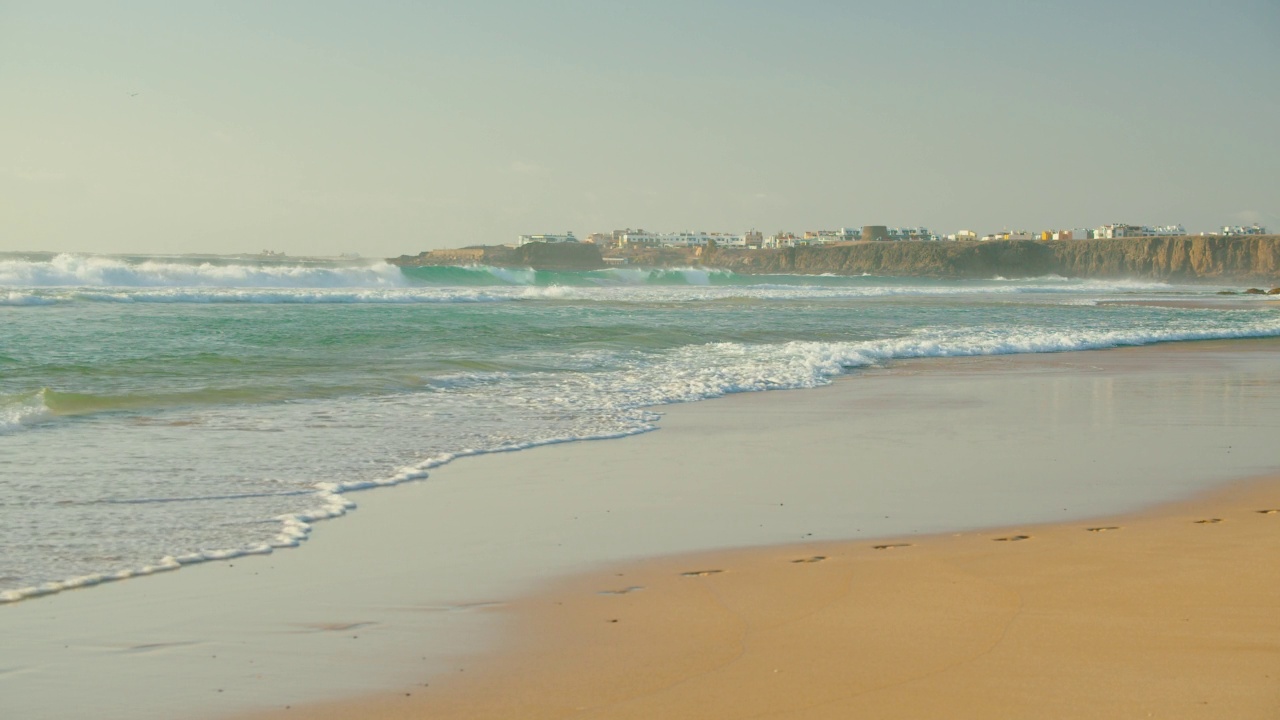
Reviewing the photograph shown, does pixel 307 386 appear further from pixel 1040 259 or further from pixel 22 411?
pixel 1040 259

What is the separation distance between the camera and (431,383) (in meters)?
12.0

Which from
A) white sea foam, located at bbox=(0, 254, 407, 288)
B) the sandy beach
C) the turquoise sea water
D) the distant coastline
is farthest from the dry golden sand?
the distant coastline

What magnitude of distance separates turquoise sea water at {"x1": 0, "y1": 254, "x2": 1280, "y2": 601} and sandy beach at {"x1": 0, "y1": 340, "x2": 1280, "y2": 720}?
0.61 meters

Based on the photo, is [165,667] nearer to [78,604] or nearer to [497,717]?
[78,604]

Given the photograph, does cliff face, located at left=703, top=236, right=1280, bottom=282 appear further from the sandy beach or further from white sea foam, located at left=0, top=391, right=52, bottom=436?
white sea foam, located at left=0, top=391, right=52, bottom=436

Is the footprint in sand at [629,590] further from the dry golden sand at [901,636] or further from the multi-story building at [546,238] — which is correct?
the multi-story building at [546,238]

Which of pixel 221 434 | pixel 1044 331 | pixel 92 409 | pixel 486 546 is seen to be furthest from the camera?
pixel 1044 331

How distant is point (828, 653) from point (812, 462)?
3.97 metres

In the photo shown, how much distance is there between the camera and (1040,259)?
4274 inches

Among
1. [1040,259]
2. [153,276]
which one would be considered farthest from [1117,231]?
[153,276]

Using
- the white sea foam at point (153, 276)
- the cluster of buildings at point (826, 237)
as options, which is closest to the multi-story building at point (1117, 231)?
the cluster of buildings at point (826, 237)

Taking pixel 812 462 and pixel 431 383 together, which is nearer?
pixel 812 462

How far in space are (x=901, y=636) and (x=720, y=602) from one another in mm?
773

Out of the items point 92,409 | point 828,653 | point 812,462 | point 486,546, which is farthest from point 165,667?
point 92,409
